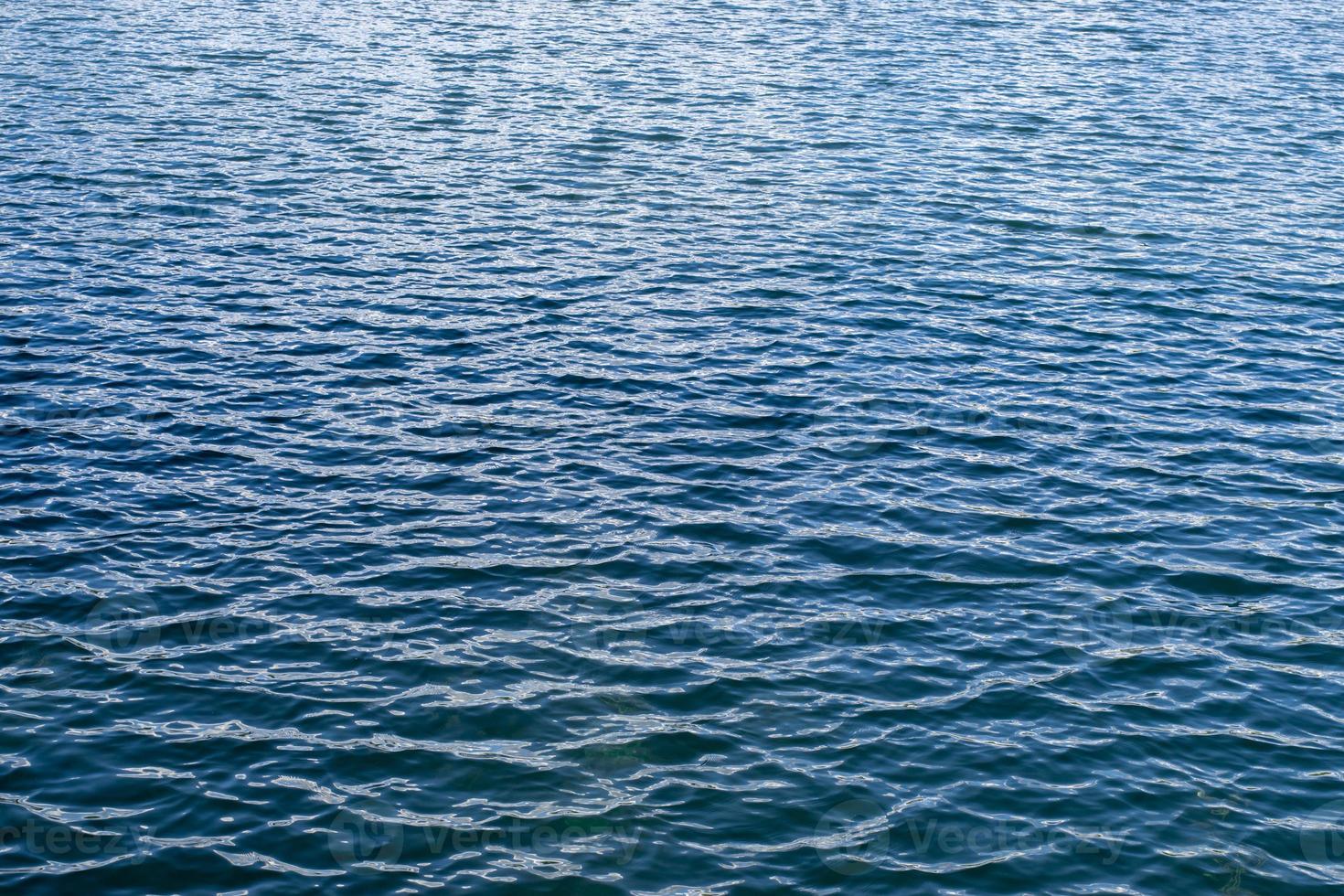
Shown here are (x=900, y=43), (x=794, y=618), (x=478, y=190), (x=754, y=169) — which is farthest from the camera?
(x=900, y=43)

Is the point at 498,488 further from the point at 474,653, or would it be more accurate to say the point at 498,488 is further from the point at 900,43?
the point at 900,43

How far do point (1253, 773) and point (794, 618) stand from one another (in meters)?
7.94

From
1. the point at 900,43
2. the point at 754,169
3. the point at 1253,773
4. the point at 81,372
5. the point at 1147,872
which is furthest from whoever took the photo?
the point at 900,43

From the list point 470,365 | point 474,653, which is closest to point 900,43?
point 470,365

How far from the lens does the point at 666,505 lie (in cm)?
2930

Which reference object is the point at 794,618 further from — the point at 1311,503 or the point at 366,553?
the point at 1311,503

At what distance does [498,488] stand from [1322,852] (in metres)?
16.8

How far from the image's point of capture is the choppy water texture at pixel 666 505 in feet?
67.5

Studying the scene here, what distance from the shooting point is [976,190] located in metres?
50.4

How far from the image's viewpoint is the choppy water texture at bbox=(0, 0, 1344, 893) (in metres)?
20.6

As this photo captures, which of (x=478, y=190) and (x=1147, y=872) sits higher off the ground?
(x=478, y=190)

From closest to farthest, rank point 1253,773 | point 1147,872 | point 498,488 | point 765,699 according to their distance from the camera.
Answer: point 1147,872, point 1253,773, point 765,699, point 498,488

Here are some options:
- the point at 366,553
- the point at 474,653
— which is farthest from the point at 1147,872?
the point at 366,553

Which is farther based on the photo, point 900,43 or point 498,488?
point 900,43
